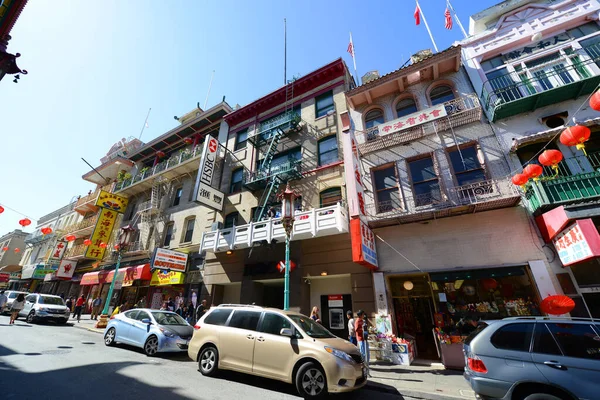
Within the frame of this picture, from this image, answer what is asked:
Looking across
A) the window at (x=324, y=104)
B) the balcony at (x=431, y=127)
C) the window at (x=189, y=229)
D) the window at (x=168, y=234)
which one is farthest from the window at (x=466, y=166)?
the window at (x=168, y=234)

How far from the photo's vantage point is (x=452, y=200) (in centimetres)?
1101

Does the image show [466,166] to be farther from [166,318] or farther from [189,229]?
[189,229]

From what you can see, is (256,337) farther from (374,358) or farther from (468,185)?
(468,185)

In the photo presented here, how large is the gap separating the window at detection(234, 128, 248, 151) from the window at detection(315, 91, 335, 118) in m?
6.52

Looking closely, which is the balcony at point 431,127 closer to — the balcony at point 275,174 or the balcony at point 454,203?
the balcony at point 454,203

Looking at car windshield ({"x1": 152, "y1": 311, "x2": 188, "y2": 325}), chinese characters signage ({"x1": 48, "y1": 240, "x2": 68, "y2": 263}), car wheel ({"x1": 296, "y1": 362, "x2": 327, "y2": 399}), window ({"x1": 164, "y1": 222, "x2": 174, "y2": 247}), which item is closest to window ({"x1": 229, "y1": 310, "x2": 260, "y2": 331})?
car wheel ({"x1": 296, "y1": 362, "x2": 327, "y2": 399})

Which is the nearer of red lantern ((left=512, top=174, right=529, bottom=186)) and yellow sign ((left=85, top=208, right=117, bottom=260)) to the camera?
red lantern ((left=512, top=174, right=529, bottom=186))

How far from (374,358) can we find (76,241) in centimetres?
3602

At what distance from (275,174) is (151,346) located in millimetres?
10173

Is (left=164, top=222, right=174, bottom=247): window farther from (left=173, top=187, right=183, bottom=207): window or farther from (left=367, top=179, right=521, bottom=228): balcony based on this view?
(left=367, top=179, right=521, bottom=228): balcony

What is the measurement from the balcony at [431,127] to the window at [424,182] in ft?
4.50

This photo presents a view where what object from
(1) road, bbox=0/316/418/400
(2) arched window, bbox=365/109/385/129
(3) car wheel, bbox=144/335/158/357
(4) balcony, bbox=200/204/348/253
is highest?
(2) arched window, bbox=365/109/385/129

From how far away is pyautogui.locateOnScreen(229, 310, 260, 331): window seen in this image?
Answer: 6620 mm

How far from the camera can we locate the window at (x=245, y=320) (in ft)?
Answer: 21.7
